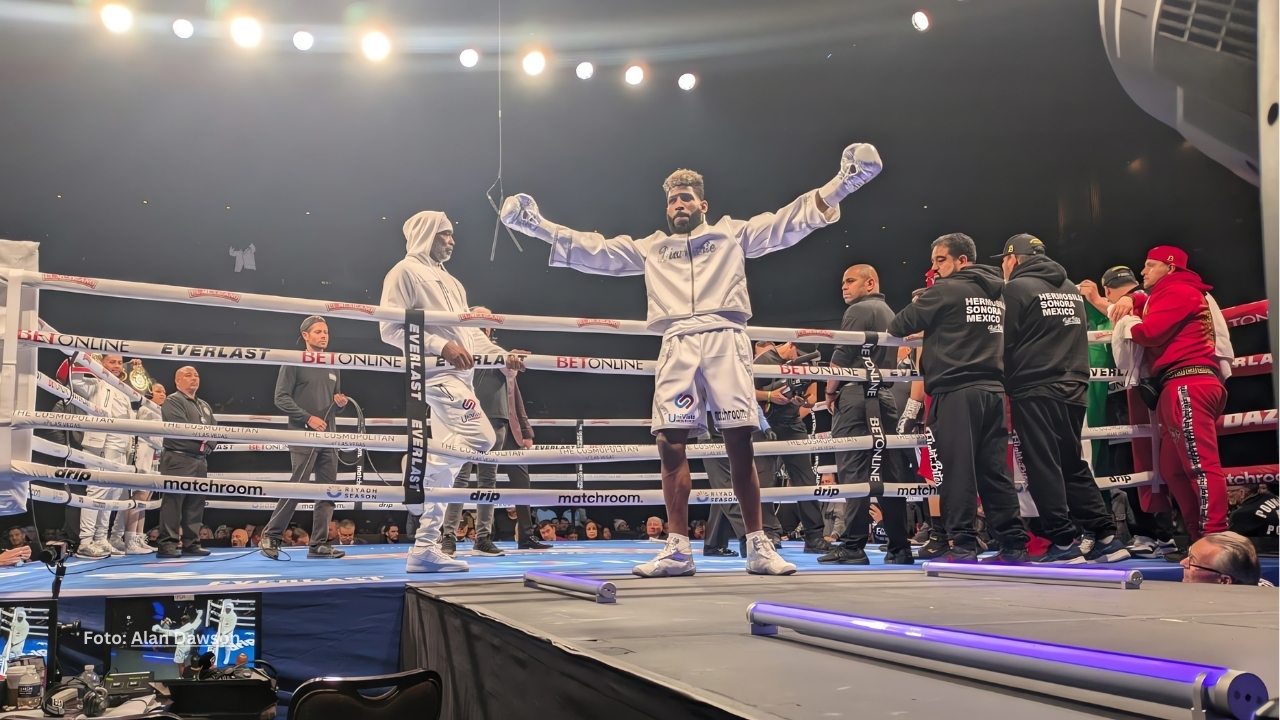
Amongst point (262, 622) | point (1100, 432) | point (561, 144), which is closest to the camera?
point (262, 622)

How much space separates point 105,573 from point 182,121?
788cm

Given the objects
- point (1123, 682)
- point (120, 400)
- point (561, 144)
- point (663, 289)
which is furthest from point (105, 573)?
point (561, 144)

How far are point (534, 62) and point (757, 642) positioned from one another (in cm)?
973

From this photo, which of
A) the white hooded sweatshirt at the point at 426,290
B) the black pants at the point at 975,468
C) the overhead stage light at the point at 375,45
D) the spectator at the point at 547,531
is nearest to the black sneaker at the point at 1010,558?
the black pants at the point at 975,468

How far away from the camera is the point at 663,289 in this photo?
3566mm

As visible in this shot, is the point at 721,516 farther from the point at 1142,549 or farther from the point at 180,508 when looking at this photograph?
the point at 180,508

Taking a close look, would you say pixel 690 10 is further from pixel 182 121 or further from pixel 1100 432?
pixel 1100 432

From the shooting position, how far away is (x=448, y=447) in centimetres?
379

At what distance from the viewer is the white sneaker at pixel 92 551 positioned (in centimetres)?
552

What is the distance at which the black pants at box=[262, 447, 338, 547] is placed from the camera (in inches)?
193

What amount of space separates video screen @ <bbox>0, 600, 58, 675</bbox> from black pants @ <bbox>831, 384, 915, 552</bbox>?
3.34m

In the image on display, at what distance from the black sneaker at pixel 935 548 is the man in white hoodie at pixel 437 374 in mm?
2292

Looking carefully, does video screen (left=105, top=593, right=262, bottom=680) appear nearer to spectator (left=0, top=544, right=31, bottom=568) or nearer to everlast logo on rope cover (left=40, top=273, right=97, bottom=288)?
everlast logo on rope cover (left=40, top=273, right=97, bottom=288)

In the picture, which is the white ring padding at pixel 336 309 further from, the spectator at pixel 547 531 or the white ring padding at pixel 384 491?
the spectator at pixel 547 531
